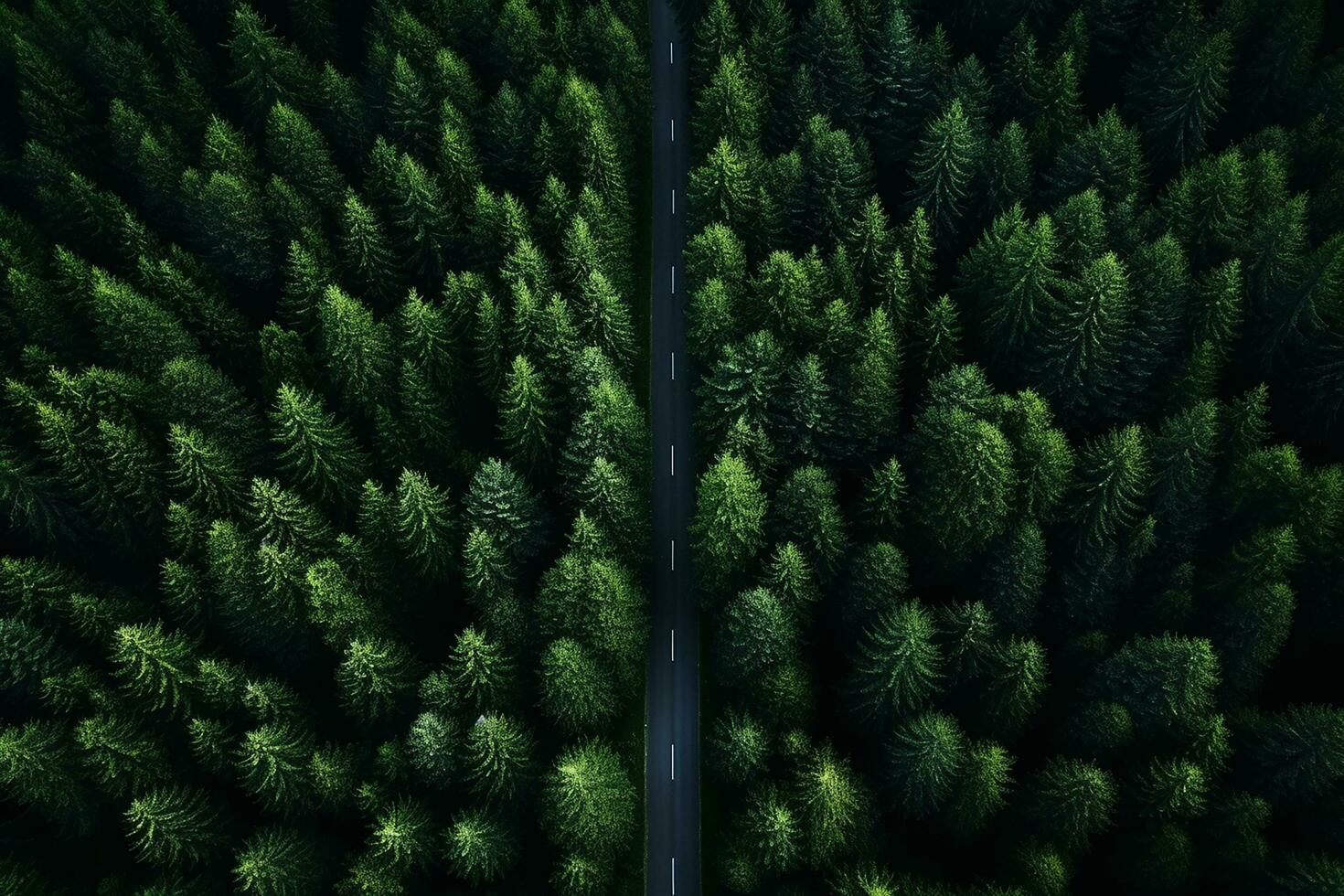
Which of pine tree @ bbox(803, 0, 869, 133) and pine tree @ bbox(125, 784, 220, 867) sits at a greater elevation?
pine tree @ bbox(803, 0, 869, 133)

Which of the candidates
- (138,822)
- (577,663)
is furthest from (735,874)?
(138,822)

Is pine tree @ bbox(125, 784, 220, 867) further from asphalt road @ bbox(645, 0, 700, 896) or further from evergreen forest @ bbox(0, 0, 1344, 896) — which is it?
asphalt road @ bbox(645, 0, 700, 896)

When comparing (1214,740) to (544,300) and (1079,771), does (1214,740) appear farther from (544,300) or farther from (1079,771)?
(544,300)

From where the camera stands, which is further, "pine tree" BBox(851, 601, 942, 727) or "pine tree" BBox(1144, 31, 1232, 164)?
"pine tree" BBox(1144, 31, 1232, 164)

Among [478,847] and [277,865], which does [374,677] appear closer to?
[277,865]

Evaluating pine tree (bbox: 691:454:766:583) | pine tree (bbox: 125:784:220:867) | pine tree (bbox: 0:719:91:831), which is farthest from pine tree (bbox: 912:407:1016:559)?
pine tree (bbox: 0:719:91:831)

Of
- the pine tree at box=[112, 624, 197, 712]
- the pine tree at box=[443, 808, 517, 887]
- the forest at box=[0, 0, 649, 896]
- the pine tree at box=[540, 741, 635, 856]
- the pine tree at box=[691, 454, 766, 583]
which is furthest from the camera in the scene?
the pine tree at box=[691, 454, 766, 583]
